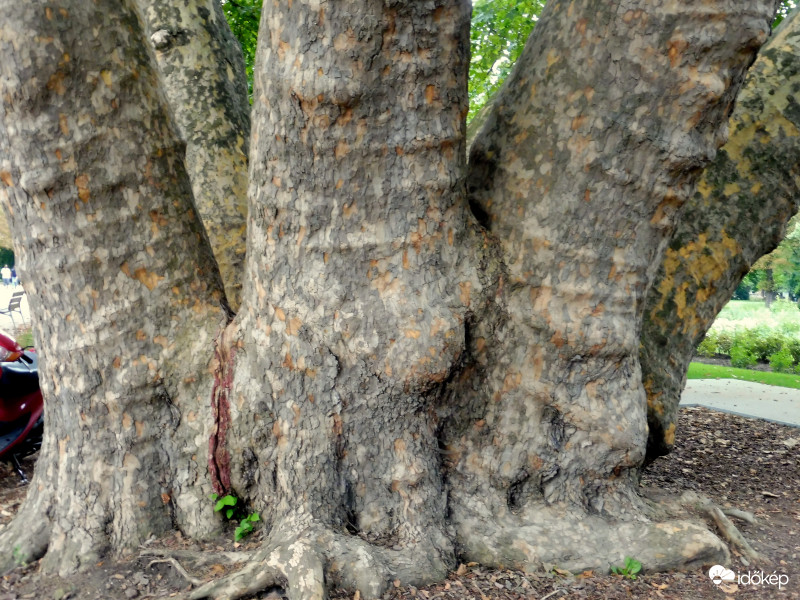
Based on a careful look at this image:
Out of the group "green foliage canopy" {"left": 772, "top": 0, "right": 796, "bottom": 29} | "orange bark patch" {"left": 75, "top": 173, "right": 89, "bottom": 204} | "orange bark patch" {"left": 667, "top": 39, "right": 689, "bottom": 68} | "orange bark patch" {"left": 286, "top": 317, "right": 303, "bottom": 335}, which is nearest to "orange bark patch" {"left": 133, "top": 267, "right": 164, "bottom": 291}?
"orange bark patch" {"left": 75, "top": 173, "right": 89, "bottom": 204}

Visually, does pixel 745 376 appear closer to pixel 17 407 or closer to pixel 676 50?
pixel 676 50

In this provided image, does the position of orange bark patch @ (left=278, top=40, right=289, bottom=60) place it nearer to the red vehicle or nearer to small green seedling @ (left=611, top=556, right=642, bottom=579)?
small green seedling @ (left=611, top=556, right=642, bottom=579)

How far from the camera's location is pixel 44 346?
286 cm

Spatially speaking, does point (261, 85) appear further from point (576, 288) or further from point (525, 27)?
point (525, 27)

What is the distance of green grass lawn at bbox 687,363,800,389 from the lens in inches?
353

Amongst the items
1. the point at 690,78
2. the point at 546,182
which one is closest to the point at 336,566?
the point at 546,182

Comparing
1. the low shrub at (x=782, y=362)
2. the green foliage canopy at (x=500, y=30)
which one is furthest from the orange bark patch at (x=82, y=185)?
the low shrub at (x=782, y=362)

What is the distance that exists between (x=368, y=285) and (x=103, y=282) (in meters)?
1.10

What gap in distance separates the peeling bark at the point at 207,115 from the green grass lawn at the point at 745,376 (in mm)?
7674

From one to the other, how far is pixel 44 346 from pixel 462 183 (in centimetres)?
192

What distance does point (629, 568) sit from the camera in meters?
2.82

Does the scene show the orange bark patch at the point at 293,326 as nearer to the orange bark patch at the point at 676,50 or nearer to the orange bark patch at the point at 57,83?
the orange bark patch at the point at 57,83

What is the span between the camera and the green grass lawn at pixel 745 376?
8.96m

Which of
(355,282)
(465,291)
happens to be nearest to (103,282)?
(355,282)
